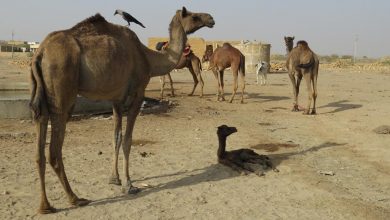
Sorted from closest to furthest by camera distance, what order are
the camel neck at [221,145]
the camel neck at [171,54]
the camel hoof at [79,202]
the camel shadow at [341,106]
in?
the camel hoof at [79,202] → the camel neck at [171,54] → the camel neck at [221,145] → the camel shadow at [341,106]

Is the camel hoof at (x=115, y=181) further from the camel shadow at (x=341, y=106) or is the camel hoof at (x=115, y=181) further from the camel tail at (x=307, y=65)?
the camel shadow at (x=341, y=106)

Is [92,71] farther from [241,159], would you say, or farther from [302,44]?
Result: [302,44]

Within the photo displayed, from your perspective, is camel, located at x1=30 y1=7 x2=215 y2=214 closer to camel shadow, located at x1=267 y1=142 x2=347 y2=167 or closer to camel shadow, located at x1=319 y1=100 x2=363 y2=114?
camel shadow, located at x1=267 y1=142 x2=347 y2=167

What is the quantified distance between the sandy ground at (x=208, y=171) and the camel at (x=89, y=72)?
0.53 m

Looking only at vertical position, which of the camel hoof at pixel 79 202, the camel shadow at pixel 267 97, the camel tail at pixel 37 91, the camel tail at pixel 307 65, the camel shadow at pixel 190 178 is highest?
the camel tail at pixel 307 65

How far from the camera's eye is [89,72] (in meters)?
5.54

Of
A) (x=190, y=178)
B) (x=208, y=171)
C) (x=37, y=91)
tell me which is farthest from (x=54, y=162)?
(x=208, y=171)

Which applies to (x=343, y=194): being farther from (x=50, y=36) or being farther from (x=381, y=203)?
(x=50, y=36)

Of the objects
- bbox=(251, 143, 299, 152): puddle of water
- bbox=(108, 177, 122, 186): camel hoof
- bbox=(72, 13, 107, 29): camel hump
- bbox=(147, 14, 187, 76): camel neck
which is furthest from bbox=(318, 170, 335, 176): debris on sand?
bbox=(72, 13, 107, 29): camel hump

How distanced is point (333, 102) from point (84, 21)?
12.9 metres

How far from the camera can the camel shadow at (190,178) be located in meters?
5.99

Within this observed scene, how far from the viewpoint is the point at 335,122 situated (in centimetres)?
1249

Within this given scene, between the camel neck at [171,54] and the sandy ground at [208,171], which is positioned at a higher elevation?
the camel neck at [171,54]

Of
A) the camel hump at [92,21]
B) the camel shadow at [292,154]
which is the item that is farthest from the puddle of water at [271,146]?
the camel hump at [92,21]
